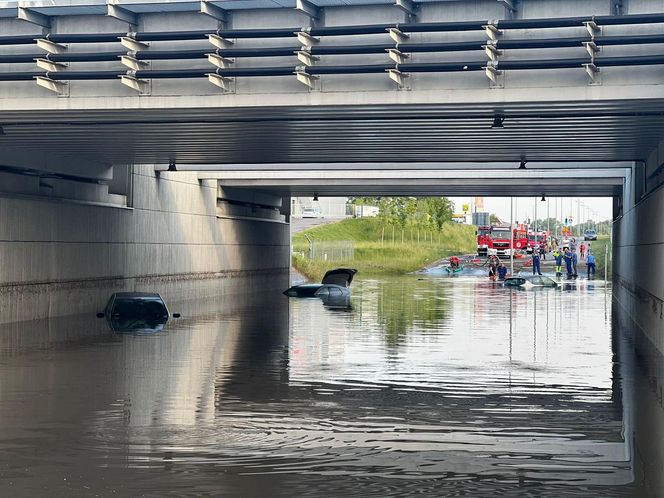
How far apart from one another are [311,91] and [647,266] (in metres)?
13.5

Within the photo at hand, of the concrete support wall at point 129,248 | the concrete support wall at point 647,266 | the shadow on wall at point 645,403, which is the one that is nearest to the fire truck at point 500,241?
the concrete support wall at point 129,248

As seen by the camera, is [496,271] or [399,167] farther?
[496,271]

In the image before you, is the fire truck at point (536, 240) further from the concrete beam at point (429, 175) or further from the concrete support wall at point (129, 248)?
the concrete beam at point (429, 175)

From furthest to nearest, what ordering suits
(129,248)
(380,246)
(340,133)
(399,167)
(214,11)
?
(380,246), (399,167), (129,248), (340,133), (214,11)

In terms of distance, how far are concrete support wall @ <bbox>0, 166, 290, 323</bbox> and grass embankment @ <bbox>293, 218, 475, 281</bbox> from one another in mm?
27648

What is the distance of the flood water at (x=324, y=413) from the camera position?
12023 mm

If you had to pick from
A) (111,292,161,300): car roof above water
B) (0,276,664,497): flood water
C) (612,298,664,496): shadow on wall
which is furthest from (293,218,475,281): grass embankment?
(0,276,664,497): flood water

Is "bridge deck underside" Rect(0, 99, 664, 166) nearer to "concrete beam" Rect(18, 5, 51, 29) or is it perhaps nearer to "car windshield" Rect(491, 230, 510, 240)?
"concrete beam" Rect(18, 5, 51, 29)

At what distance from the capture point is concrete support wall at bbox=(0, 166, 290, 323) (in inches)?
1411

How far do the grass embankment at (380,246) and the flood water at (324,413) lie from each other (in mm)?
58660

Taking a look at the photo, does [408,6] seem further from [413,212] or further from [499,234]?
[413,212]

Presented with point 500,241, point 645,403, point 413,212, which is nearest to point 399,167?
point 645,403

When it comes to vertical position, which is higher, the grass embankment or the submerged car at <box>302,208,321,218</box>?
the submerged car at <box>302,208,321,218</box>

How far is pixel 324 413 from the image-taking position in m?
16.8
